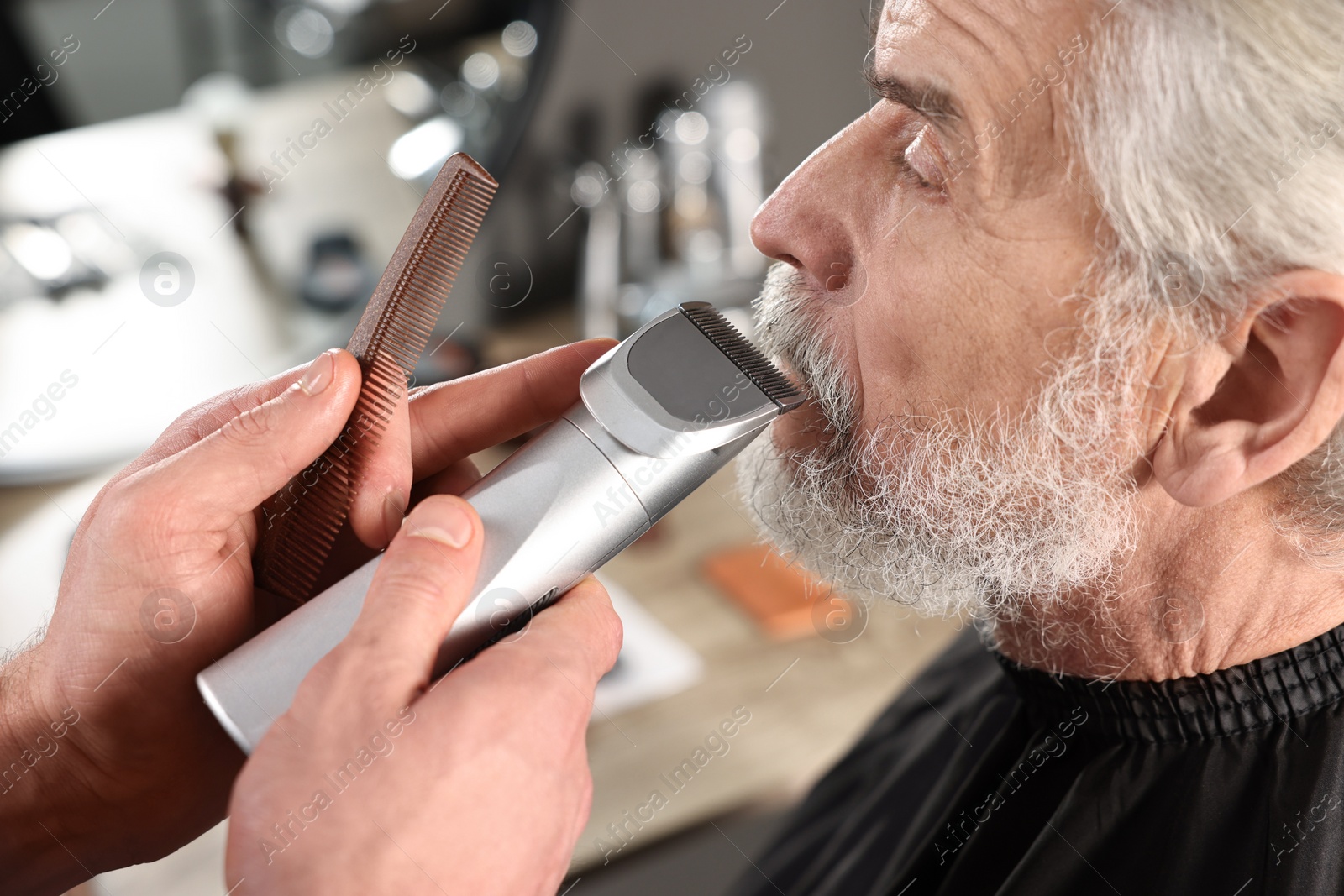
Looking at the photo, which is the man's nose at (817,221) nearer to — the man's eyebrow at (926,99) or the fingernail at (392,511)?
the man's eyebrow at (926,99)

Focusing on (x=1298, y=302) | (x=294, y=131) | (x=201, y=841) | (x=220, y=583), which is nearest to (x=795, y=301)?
(x=1298, y=302)

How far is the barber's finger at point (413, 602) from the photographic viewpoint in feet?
1.62

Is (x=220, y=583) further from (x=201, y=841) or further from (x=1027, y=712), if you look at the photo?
(x=1027, y=712)

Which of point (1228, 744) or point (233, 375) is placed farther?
point (233, 375)

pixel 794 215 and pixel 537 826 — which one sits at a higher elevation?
pixel 794 215

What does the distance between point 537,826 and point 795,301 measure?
16.1 inches

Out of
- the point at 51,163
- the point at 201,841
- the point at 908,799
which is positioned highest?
the point at 51,163

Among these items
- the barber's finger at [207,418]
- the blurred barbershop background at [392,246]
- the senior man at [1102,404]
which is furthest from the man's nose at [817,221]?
the blurred barbershop background at [392,246]

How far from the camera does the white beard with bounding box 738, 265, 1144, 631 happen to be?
0.66m

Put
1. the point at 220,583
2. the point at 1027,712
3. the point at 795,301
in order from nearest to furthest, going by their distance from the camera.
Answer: the point at 220,583 → the point at 795,301 → the point at 1027,712

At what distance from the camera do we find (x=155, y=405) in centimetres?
147

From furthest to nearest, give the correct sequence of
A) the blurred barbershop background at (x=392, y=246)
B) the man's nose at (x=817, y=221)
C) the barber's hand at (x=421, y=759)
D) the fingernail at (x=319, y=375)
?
the blurred barbershop background at (x=392, y=246)
the man's nose at (x=817, y=221)
the fingernail at (x=319, y=375)
the barber's hand at (x=421, y=759)

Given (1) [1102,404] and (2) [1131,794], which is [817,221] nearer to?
(1) [1102,404]

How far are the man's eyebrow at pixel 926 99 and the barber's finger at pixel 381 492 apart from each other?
0.38 metres
